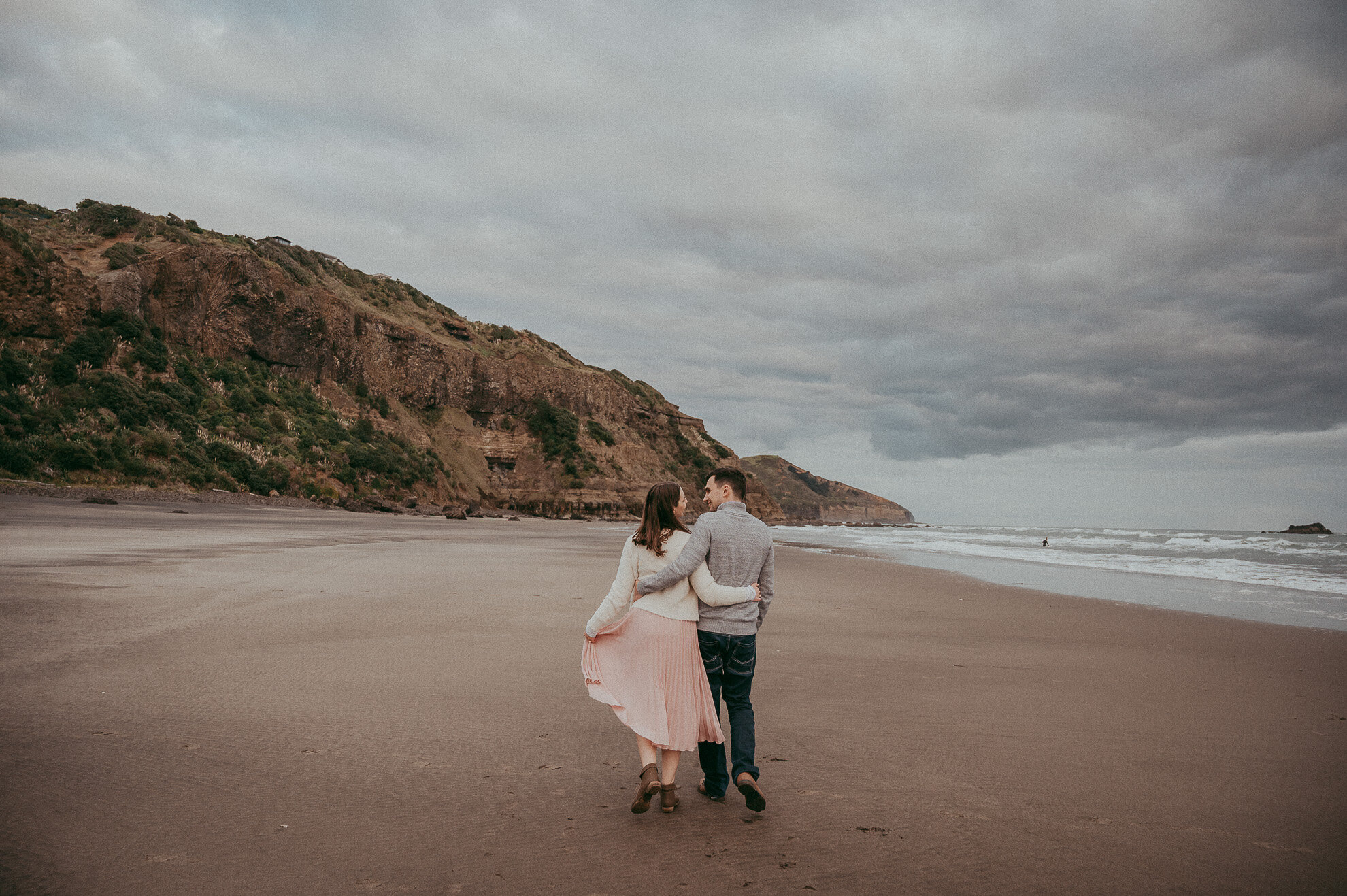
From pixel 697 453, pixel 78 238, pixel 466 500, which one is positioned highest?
pixel 78 238

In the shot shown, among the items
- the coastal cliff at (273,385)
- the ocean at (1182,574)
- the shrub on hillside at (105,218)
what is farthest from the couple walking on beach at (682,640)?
the shrub on hillside at (105,218)

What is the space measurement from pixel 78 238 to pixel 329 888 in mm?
50414

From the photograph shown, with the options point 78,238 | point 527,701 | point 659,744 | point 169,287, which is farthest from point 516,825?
point 78,238

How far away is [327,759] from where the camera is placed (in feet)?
12.6

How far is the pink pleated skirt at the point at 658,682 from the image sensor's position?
11.6ft

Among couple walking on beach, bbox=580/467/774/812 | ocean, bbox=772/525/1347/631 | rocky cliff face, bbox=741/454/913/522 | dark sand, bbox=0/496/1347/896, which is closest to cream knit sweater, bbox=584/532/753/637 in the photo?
couple walking on beach, bbox=580/467/774/812

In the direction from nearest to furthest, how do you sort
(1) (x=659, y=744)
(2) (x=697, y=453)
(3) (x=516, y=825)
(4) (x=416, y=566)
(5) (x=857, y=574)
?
(3) (x=516, y=825)
(1) (x=659, y=744)
(4) (x=416, y=566)
(5) (x=857, y=574)
(2) (x=697, y=453)

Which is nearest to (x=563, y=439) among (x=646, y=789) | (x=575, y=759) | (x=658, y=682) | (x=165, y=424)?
(x=165, y=424)

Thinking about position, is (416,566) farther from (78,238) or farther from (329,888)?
(78,238)

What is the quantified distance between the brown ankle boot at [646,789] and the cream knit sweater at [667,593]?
75 centimetres

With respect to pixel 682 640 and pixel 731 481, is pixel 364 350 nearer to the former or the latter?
pixel 731 481

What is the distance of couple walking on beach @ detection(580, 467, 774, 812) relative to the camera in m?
3.56

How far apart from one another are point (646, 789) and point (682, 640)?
73cm

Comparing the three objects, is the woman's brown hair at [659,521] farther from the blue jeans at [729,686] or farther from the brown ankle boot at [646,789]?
the brown ankle boot at [646,789]
